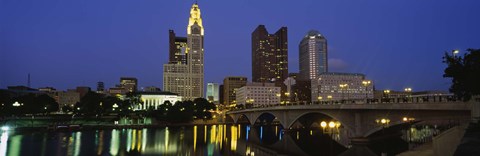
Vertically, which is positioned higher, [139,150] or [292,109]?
[292,109]

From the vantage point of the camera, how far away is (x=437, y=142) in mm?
29828

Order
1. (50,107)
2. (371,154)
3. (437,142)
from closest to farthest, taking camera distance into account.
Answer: (437,142), (371,154), (50,107)

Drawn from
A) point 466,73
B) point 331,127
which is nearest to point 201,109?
point 331,127

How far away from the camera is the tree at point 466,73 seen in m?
29.0

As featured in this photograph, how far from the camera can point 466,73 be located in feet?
102

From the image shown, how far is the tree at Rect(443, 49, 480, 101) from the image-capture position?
29.0 metres

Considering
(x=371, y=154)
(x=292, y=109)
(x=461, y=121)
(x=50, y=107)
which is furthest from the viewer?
(x=50, y=107)

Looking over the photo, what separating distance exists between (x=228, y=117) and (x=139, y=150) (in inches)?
4954

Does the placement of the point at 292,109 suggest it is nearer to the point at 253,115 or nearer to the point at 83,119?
the point at 253,115

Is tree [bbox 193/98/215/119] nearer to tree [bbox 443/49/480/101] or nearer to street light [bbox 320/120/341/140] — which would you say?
street light [bbox 320/120/341/140]

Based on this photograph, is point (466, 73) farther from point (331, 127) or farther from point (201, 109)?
Result: point (201, 109)

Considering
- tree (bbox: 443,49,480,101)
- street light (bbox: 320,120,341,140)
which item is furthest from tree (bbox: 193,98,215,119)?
tree (bbox: 443,49,480,101)

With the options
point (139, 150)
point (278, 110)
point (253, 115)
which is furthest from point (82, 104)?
point (139, 150)

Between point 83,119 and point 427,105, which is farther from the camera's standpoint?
point 83,119
